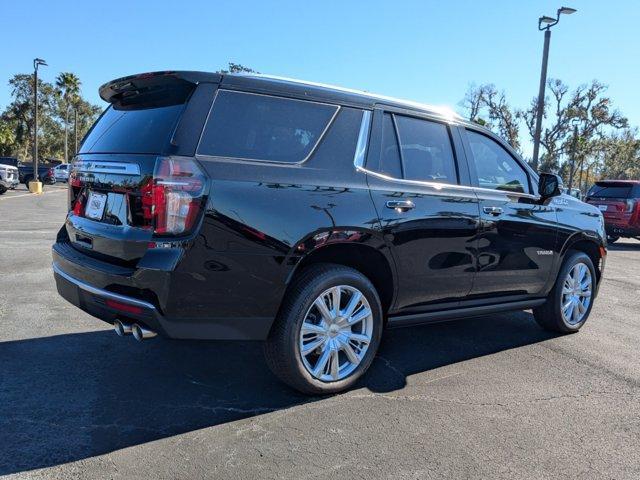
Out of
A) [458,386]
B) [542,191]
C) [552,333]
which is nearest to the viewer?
[458,386]

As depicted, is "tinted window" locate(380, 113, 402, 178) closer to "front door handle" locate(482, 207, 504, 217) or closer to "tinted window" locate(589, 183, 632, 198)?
"front door handle" locate(482, 207, 504, 217)

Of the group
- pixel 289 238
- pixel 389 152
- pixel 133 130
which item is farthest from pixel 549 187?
pixel 133 130

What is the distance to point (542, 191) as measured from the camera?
16.1 ft

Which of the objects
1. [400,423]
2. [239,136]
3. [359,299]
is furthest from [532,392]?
[239,136]

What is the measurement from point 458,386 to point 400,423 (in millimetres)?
783

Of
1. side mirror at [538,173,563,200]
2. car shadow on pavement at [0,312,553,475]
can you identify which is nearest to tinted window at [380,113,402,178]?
car shadow on pavement at [0,312,553,475]

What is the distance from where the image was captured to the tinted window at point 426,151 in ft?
12.9

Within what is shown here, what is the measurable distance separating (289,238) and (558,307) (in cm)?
316

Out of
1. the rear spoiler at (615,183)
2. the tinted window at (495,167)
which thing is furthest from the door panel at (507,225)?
the rear spoiler at (615,183)

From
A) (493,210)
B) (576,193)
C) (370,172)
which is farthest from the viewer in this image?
(576,193)

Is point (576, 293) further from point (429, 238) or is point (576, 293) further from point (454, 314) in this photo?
point (429, 238)

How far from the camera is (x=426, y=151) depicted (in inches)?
161

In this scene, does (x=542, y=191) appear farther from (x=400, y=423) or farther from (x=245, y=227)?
(x=245, y=227)

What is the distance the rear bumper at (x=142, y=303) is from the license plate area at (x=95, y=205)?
27cm
